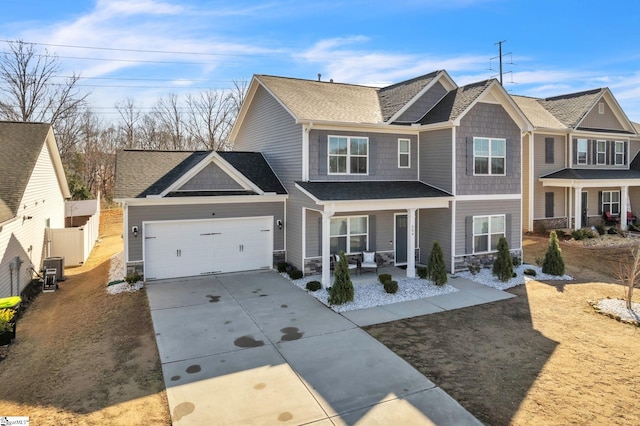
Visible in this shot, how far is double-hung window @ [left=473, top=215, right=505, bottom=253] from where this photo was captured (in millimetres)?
16359

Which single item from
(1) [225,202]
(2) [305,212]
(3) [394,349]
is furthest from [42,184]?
(3) [394,349]

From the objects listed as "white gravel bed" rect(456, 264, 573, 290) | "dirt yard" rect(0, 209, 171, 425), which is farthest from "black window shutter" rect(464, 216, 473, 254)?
"dirt yard" rect(0, 209, 171, 425)

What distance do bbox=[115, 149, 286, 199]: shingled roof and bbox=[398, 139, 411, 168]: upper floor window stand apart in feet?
16.3

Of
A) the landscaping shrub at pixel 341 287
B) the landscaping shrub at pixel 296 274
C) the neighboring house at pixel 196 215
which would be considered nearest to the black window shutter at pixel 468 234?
the landscaping shrub at pixel 341 287

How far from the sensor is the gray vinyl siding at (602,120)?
84.5 ft

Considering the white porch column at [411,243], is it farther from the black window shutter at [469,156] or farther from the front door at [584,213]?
the front door at [584,213]

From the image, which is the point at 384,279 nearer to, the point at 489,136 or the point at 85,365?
the point at 489,136

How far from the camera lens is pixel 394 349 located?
9133 millimetres

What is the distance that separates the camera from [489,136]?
16.3m

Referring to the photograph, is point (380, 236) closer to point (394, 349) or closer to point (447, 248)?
point (447, 248)

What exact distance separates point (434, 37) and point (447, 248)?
31.0 feet

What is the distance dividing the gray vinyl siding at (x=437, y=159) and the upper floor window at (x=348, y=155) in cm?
257

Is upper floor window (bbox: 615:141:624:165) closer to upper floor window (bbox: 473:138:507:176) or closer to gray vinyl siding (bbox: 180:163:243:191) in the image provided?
upper floor window (bbox: 473:138:507:176)

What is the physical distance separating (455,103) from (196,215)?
35.9 ft
